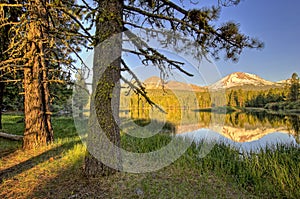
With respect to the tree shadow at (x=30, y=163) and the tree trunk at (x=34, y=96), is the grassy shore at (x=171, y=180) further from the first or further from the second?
the tree trunk at (x=34, y=96)

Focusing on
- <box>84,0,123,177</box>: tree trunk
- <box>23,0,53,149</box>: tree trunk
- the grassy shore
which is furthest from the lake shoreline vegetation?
<box>23,0,53,149</box>: tree trunk

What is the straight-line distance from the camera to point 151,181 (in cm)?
315

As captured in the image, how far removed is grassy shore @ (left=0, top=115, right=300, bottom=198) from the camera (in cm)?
288

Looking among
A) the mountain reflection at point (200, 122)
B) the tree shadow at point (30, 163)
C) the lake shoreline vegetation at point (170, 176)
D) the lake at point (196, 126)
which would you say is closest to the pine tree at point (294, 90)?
the mountain reflection at point (200, 122)

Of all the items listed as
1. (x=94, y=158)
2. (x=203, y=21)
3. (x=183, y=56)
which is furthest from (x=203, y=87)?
(x=94, y=158)

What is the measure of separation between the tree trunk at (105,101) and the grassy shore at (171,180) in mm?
246

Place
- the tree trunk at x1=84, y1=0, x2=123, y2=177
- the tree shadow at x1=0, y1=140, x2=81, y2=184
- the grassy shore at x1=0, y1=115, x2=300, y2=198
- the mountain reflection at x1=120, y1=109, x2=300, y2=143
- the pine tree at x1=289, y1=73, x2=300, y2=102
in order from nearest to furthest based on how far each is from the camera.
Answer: the grassy shore at x1=0, y1=115, x2=300, y2=198 < the tree trunk at x1=84, y1=0, x2=123, y2=177 < the tree shadow at x1=0, y1=140, x2=81, y2=184 < the mountain reflection at x1=120, y1=109, x2=300, y2=143 < the pine tree at x1=289, y1=73, x2=300, y2=102

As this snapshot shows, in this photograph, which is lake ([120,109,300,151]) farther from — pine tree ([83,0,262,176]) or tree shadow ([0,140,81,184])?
tree shadow ([0,140,81,184])

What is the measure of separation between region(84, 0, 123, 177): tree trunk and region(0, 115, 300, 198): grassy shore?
246mm

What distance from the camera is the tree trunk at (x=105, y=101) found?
10.9 ft

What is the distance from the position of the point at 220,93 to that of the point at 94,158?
2.41m

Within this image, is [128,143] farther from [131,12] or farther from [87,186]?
[131,12]

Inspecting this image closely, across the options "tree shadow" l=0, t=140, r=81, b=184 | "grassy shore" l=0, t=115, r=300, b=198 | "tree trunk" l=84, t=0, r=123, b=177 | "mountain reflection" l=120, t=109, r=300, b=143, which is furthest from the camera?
"mountain reflection" l=120, t=109, r=300, b=143

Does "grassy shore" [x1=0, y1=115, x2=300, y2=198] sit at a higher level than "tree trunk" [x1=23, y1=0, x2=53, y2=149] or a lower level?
lower
